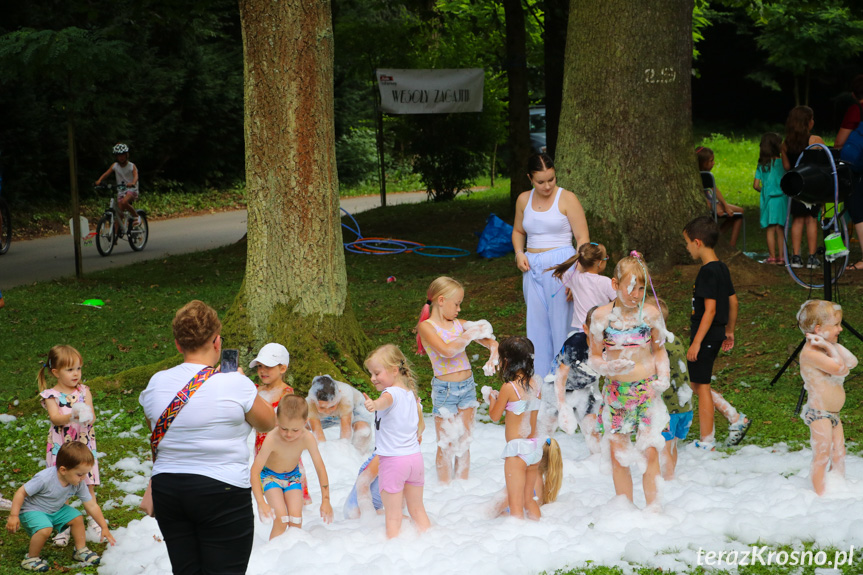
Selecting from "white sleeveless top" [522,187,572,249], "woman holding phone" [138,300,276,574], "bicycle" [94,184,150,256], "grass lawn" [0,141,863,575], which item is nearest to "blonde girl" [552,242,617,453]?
"white sleeveless top" [522,187,572,249]

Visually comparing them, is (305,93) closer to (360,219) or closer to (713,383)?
(713,383)

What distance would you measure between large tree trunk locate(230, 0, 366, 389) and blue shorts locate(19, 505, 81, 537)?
2485 mm

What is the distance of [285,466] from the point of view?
496cm

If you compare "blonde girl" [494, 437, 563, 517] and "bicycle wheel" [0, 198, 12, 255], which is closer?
"blonde girl" [494, 437, 563, 517]

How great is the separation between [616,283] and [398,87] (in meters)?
12.5

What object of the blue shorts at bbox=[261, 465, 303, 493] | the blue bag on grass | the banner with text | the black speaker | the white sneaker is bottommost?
the white sneaker

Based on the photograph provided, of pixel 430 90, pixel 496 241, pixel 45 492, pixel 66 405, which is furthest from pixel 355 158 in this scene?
pixel 45 492

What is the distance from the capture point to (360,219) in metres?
18.7

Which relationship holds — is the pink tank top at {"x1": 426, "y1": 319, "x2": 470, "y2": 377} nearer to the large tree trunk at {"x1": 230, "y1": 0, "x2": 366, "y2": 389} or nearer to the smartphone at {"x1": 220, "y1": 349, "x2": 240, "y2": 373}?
the large tree trunk at {"x1": 230, "y1": 0, "x2": 366, "y2": 389}

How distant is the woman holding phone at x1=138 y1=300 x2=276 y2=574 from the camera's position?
3.53 m

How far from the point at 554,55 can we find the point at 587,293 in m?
Result: 10.00

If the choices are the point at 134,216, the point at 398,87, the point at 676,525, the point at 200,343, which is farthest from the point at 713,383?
the point at 134,216

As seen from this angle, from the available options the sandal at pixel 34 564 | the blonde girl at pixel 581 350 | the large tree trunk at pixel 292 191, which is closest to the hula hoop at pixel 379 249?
the large tree trunk at pixel 292 191

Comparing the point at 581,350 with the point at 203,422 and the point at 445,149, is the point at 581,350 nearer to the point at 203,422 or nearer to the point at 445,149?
the point at 203,422
